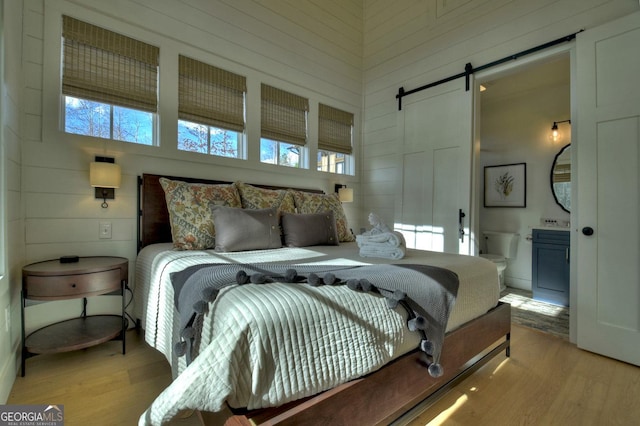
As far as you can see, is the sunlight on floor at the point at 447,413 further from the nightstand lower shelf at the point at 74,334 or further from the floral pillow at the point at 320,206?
the nightstand lower shelf at the point at 74,334

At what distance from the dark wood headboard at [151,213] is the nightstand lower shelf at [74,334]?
0.60m

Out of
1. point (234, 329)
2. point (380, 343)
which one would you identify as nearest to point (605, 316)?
point (380, 343)

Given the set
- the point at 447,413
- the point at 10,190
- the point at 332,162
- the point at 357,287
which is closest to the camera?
the point at 357,287

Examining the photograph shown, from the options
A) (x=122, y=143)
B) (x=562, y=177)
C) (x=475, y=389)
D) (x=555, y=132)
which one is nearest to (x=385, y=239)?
(x=475, y=389)

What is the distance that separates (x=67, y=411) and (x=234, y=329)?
1351mm

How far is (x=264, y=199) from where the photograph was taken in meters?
2.64

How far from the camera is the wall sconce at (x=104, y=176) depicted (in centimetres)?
210

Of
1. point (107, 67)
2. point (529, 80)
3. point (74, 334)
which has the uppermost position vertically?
point (529, 80)

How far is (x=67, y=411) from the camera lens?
1.46m

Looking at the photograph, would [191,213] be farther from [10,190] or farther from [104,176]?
[10,190]

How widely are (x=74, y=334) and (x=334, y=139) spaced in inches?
131

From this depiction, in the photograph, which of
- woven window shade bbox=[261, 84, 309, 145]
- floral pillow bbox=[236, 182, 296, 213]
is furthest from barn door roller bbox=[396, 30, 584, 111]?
floral pillow bbox=[236, 182, 296, 213]

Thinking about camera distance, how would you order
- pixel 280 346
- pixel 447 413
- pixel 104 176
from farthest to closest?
pixel 104 176, pixel 447 413, pixel 280 346

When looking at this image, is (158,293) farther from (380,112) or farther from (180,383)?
(380,112)
